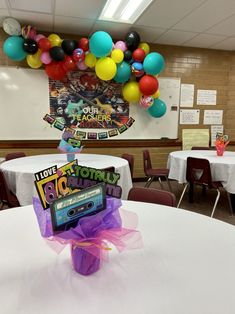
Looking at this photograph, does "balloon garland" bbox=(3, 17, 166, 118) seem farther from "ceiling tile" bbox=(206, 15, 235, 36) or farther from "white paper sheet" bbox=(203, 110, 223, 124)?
"white paper sheet" bbox=(203, 110, 223, 124)

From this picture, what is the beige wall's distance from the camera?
4.65 meters

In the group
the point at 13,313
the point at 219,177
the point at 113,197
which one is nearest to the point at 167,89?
the point at 219,177

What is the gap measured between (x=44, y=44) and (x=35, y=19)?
347mm

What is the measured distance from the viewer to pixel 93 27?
3.76m

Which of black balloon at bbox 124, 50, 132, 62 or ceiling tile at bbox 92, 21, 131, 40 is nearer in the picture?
ceiling tile at bbox 92, 21, 131, 40

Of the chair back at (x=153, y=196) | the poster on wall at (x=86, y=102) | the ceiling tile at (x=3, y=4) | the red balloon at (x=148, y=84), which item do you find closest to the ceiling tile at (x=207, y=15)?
the red balloon at (x=148, y=84)

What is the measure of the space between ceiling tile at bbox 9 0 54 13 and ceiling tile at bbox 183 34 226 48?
8.13 ft

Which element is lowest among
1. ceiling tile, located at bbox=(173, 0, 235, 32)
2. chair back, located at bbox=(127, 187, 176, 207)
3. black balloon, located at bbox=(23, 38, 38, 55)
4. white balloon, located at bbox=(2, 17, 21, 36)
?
chair back, located at bbox=(127, 187, 176, 207)

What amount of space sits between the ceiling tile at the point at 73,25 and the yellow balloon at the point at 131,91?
3.54 feet

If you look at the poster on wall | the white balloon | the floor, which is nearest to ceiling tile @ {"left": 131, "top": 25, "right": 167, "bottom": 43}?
the poster on wall

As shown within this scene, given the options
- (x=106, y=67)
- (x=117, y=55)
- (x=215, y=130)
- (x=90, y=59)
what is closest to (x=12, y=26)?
(x=90, y=59)

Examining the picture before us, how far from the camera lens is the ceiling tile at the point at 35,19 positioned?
3.29 metres

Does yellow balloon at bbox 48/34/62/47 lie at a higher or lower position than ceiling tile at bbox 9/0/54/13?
lower

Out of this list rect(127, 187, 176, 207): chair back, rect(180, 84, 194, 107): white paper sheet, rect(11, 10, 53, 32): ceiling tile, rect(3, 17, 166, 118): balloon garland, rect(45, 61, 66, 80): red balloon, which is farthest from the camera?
rect(180, 84, 194, 107): white paper sheet
